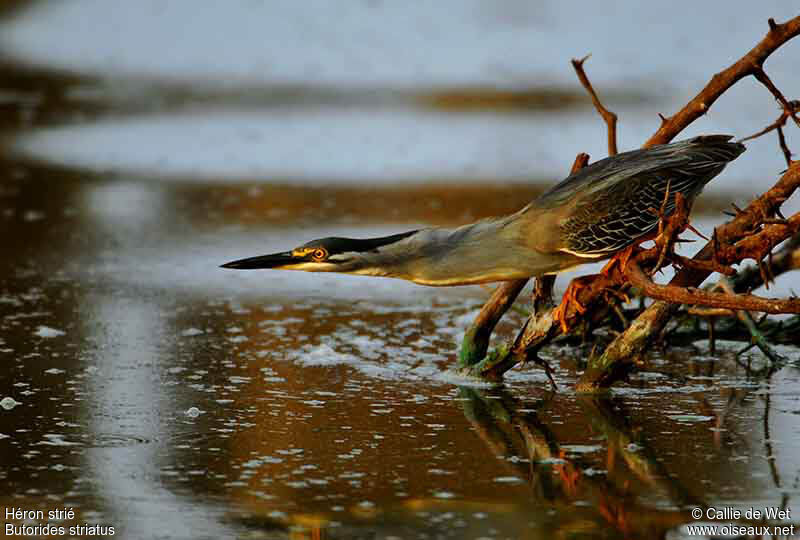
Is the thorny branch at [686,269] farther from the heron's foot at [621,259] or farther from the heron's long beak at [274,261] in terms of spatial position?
the heron's long beak at [274,261]

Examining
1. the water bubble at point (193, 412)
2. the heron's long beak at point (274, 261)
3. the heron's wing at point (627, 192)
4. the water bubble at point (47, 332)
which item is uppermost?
the heron's wing at point (627, 192)

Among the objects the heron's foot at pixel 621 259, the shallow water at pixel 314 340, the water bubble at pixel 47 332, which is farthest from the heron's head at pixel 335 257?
the water bubble at pixel 47 332

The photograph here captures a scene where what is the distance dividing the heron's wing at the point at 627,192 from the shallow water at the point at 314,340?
64cm

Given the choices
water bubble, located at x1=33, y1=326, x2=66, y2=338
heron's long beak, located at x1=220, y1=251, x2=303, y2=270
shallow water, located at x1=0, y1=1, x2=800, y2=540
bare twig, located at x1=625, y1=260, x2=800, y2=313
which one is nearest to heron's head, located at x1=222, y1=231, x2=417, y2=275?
heron's long beak, located at x1=220, y1=251, x2=303, y2=270

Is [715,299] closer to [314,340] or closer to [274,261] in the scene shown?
[274,261]

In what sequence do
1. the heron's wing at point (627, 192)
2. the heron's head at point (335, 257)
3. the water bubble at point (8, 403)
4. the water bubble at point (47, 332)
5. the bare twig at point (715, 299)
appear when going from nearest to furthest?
the bare twig at point (715, 299) < the heron's head at point (335, 257) < the heron's wing at point (627, 192) < the water bubble at point (8, 403) < the water bubble at point (47, 332)

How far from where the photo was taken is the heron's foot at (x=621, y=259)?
17.7 feet

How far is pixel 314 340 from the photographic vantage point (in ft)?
22.5

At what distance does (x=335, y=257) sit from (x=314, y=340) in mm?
1564

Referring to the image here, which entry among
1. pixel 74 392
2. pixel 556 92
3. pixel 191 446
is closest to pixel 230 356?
pixel 74 392

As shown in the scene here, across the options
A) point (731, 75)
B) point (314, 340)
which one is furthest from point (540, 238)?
point (314, 340)

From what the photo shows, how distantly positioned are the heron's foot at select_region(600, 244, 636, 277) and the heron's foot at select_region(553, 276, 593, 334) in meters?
0.10

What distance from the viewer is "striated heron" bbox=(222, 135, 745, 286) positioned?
17.7 ft

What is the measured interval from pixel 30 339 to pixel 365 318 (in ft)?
5.28
